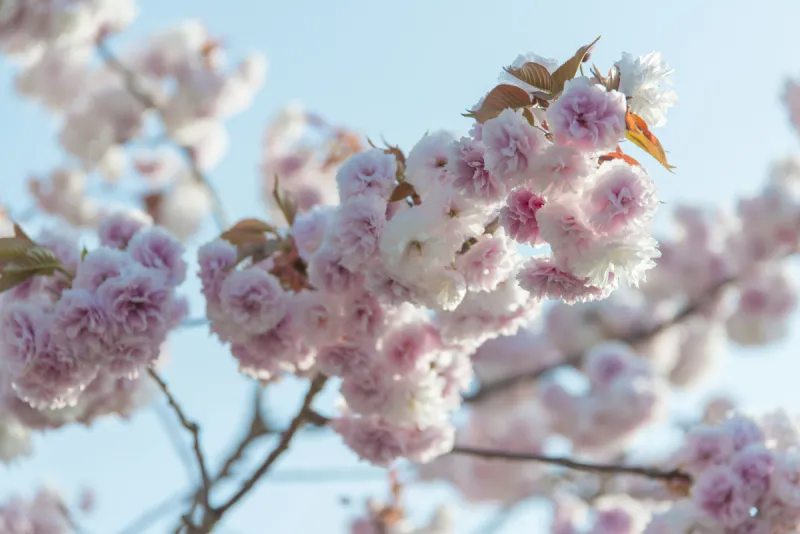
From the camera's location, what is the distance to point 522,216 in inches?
38.0

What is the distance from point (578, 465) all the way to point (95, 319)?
2.90 feet

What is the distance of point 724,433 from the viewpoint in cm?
151

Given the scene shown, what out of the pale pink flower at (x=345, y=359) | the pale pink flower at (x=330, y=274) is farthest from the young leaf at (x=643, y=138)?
the pale pink flower at (x=345, y=359)

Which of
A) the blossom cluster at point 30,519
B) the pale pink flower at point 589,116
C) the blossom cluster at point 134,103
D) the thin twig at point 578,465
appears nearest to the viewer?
the pale pink flower at point 589,116

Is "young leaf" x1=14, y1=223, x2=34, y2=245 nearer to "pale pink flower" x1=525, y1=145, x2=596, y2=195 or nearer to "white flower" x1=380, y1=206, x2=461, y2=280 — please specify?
"white flower" x1=380, y1=206, x2=461, y2=280

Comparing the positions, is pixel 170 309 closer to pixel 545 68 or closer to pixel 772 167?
pixel 545 68

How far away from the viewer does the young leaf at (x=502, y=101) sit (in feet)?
3.10

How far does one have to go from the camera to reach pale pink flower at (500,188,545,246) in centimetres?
96

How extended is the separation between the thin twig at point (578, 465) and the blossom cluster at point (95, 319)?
628mm

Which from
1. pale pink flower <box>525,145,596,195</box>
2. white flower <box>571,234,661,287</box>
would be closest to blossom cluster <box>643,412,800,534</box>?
white flower <box>571,234,661,287</box>

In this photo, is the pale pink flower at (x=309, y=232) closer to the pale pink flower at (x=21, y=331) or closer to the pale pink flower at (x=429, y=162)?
the pale pink flower at (x=429, y=162)

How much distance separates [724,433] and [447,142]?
874 mm

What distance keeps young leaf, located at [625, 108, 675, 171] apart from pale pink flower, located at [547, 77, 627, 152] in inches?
1.6

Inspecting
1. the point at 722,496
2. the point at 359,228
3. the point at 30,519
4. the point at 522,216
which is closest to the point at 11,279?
the point at 359,228
